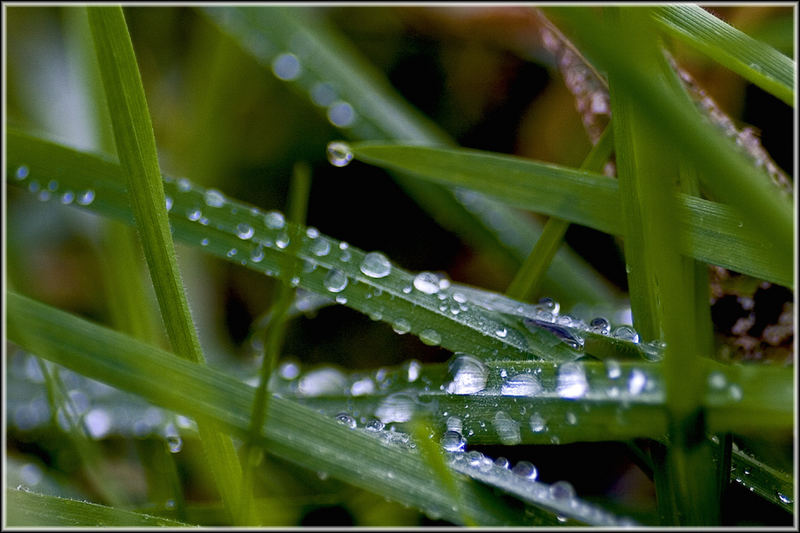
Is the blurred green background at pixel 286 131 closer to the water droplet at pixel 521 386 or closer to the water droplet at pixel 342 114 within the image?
the water droplet at pixel 342 114

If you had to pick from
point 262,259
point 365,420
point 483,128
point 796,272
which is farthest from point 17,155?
point 483,128

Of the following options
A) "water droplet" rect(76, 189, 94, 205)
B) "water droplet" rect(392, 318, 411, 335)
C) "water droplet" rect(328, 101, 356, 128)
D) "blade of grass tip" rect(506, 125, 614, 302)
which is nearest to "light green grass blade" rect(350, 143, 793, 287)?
"blade of grass tip" rect(506, 125, 614, 302)

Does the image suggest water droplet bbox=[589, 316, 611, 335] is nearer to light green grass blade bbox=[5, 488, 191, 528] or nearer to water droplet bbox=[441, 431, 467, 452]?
water droplet bbox=[441, 431, 467, 452]

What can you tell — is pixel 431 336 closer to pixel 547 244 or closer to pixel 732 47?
pixel 547 244

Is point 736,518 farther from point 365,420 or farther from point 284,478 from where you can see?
point 284,478

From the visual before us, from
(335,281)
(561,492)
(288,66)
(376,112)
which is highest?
(288,66)

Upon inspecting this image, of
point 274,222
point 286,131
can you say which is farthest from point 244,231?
point 286,131
